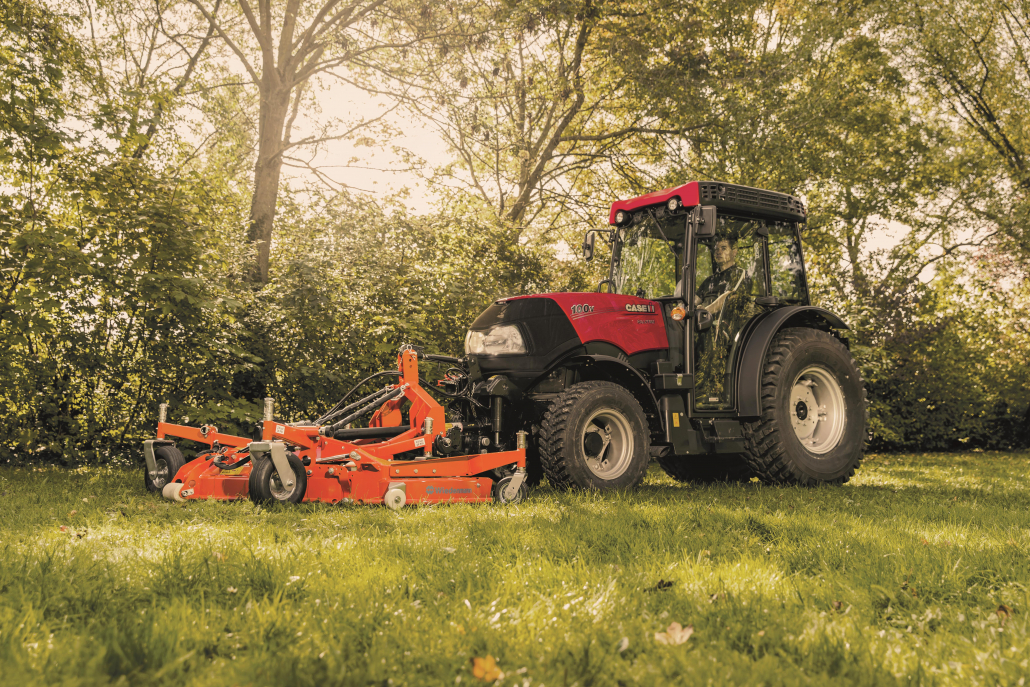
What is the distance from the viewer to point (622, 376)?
6254mm

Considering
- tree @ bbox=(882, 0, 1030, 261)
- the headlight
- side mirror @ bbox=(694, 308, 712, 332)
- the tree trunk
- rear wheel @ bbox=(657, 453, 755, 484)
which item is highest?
tree @ bbox=(882, 0, 1030, 261)

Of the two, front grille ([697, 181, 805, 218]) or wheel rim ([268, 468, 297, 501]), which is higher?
front grille ([697, 181, 805, 218])

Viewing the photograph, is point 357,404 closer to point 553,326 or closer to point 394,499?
point 394,499

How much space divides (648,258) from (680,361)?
3.23ft

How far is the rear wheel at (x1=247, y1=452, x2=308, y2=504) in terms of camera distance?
4.88 meters

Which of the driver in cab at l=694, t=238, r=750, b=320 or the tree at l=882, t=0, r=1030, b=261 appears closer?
the driver in cab at l=694, t=238, r=750, b=320

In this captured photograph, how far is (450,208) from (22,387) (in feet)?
25.5

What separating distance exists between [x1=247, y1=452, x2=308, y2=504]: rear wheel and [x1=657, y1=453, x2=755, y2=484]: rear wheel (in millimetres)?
3867

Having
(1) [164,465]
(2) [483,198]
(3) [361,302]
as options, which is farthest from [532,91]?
(1) [164,465]

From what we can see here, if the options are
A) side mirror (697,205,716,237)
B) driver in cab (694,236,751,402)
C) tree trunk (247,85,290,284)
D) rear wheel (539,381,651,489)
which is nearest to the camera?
rear wheel (539,381,651,489)

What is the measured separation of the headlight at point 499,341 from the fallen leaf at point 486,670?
12.9ft

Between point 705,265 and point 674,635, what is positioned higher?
point 705,265

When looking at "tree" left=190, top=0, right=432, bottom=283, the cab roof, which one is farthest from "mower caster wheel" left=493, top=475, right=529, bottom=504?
"tree" left=190, top=0, right=432, bottom=283

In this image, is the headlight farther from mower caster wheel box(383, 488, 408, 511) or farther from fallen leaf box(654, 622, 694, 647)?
fallen leaf box(654, 622, 694, 647)
